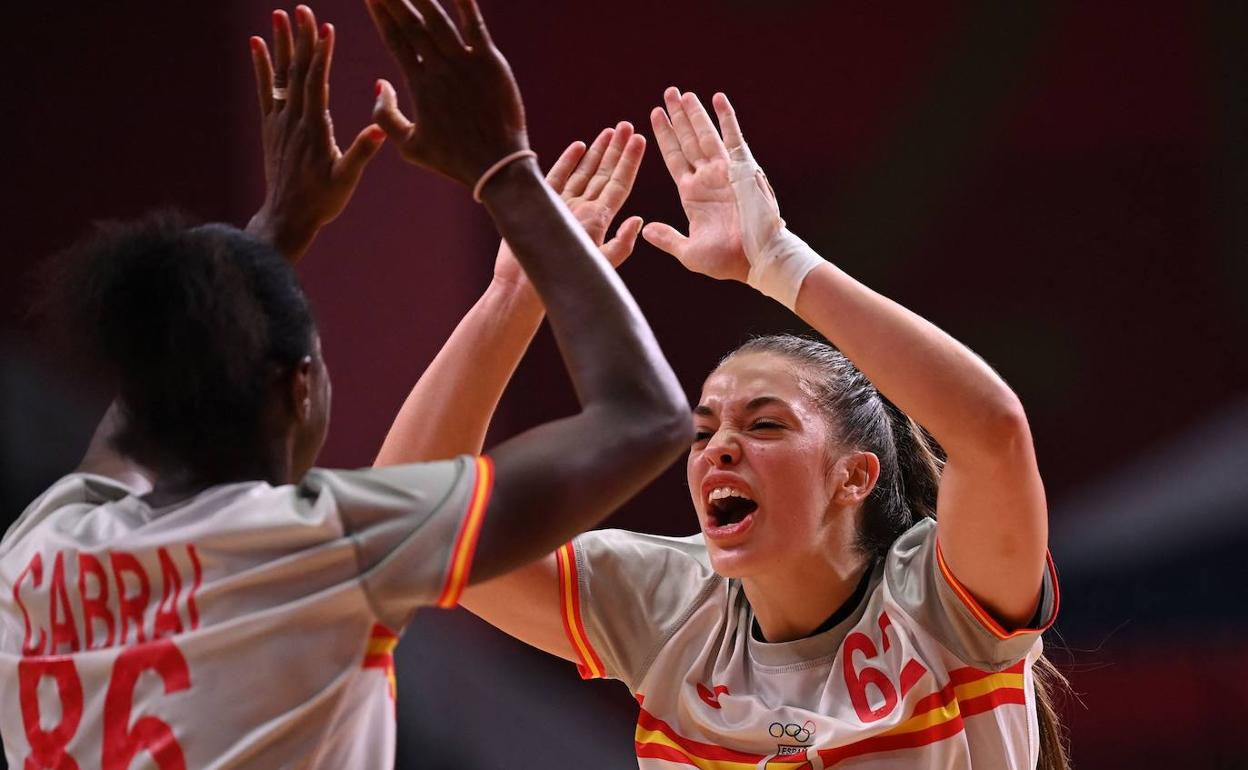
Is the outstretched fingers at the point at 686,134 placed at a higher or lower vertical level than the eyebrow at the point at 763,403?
higher

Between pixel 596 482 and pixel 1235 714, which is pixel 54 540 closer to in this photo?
pixel 596 482

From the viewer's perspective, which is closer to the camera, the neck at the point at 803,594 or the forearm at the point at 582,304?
the forearm at the point at 582,304

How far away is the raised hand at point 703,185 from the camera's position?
207 cm

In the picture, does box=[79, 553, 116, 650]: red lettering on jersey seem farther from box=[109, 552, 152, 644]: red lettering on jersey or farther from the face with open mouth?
the face with open mouth

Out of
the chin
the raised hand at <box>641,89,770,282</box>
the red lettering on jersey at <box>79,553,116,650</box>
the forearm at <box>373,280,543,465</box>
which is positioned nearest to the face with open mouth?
the chin

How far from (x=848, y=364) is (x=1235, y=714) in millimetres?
1213

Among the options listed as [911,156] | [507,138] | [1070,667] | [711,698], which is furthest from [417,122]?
[1070,667]

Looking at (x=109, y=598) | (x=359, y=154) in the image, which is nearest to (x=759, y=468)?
(x=359, y=154)

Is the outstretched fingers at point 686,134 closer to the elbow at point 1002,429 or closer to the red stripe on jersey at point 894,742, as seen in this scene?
the elbow at point 1002,429

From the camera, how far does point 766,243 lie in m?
2.00

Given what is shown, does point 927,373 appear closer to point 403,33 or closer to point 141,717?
point 403,33

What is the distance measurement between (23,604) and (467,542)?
41 cm

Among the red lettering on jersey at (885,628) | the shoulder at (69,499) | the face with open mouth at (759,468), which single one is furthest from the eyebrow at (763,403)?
the shoulder at (69,499)

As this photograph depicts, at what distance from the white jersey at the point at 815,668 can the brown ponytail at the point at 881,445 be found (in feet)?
0.22
